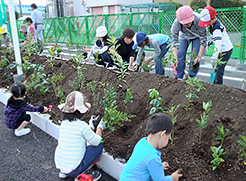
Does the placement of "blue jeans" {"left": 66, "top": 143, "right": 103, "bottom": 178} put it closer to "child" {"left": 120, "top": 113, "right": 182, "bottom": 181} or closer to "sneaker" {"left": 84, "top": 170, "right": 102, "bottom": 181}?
"sneaker" {"left": 84, "top": 170, "right": 102, "bottom": 181}

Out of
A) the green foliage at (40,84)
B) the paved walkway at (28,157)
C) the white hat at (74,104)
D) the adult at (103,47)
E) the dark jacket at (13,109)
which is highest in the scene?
the adult at (103,47)

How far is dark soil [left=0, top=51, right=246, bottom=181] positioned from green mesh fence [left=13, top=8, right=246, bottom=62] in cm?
252

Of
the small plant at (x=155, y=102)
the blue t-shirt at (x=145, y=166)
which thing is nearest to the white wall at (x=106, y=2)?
the small plant at (x=155, y=102)

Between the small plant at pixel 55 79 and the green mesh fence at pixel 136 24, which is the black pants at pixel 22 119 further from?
the green mesh fence at pixel 136 24

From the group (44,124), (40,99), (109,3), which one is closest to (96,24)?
(40,99)

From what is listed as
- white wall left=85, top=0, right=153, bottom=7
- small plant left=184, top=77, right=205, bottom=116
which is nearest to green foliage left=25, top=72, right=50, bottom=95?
small plant left=184, top=77, right=205, bottom=116

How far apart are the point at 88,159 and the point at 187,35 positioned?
289 centimetres

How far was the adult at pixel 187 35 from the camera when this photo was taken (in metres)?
3.88

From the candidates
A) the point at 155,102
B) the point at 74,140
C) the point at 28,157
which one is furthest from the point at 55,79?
the point at 155,102

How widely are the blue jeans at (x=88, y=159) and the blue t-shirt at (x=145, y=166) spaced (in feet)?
2.34

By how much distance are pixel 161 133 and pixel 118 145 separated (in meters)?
1.09

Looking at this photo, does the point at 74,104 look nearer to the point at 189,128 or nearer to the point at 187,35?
the point at 189,128

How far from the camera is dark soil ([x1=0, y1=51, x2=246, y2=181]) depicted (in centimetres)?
231

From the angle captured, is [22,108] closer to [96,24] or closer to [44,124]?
[44,124]
